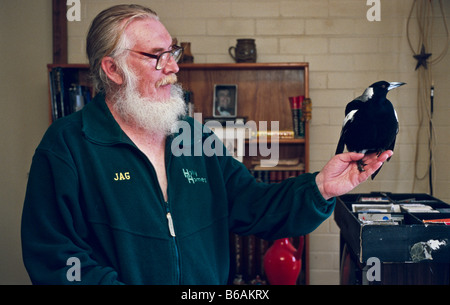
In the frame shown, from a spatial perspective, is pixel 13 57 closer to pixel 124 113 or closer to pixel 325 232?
pixel 124 113

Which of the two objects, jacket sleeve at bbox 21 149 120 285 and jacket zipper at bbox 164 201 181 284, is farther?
jacket zipper at bbox 164 201 181 284

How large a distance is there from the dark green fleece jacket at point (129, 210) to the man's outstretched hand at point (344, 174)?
0.04 meters

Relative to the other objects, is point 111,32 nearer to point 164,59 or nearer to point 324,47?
point 164,59

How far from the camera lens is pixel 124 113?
1397mm

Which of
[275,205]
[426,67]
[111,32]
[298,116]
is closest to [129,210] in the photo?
[275,205]

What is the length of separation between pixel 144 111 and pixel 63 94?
5.55 ft

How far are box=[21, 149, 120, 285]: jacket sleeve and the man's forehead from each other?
468 mm

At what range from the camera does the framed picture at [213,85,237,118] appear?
3.02m

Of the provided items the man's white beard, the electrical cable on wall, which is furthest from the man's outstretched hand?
the electrical cable on wall

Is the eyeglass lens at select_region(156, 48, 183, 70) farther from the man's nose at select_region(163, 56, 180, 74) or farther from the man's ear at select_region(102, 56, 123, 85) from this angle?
the man's ear at select_region(102, 56, 123, 85)

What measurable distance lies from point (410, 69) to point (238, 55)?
1245mm

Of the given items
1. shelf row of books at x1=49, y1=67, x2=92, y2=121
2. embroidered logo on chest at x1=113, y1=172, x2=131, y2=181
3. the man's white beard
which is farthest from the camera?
shelf row of books at x1=49, y1=67, x2=92, y2=121

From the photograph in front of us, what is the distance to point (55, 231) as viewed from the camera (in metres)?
1.15

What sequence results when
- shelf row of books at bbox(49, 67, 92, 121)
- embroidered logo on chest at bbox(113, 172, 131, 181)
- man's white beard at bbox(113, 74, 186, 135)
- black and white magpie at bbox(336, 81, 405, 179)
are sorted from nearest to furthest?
black and white magpie at bbox(336, 81, 405, 179) → embroidered logo on chest at bbox(113, 172, 131, 181) → man's white beard at bbox(113, 74, 186, 135) → shelf row of books at bbox(49, 67, 92, 121)
